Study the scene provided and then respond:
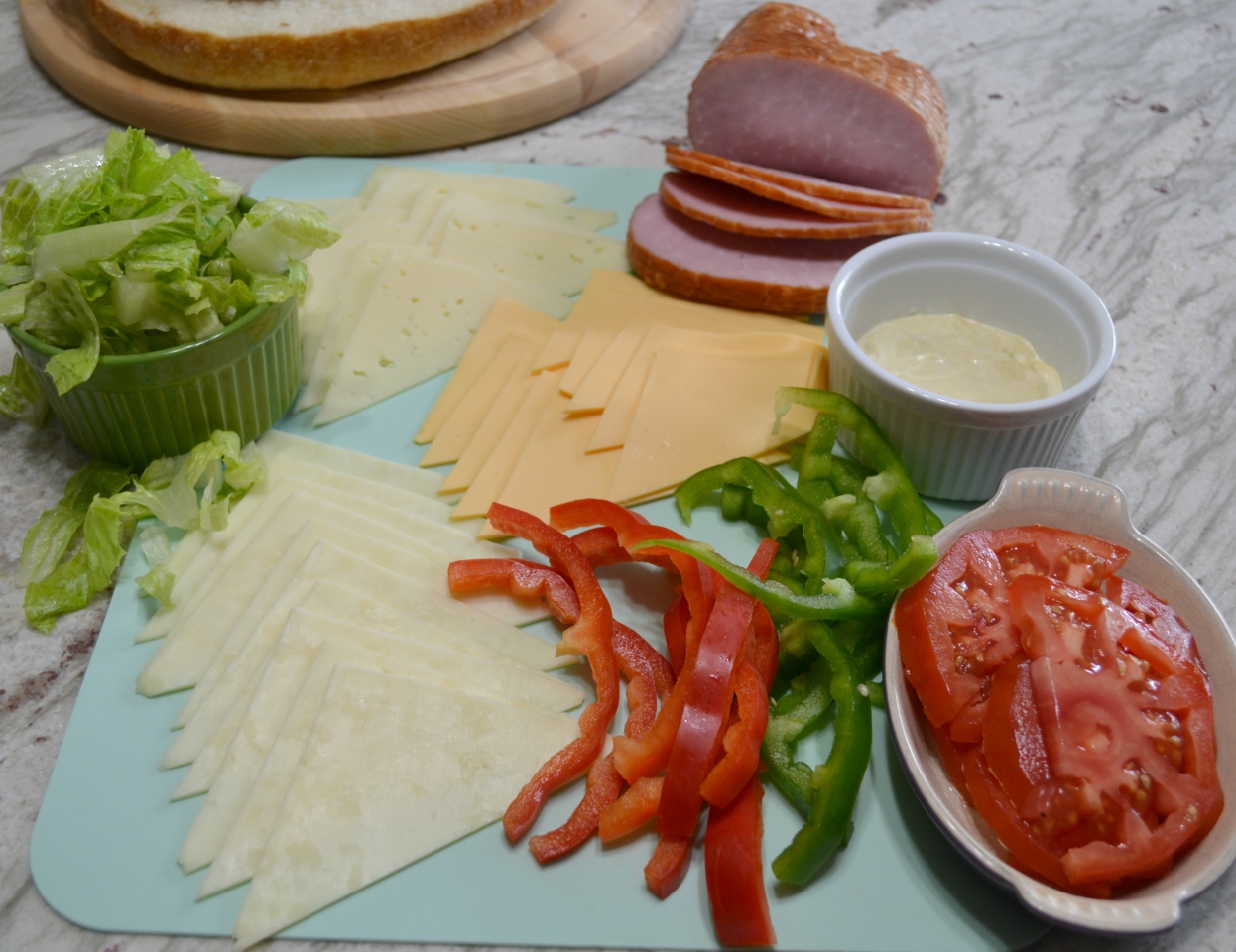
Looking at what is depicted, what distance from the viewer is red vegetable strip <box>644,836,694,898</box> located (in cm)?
218

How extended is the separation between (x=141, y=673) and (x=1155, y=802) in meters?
2.26

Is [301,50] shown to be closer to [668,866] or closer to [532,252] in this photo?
[532,252]

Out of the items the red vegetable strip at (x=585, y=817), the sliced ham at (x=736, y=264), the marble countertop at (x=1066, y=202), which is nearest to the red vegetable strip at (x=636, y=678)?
the red vegetable strip at (x=585, y=817)

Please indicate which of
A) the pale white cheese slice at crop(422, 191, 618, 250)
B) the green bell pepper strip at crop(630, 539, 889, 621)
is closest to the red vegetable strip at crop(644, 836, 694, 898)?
the green bell pepper strip at crop(630, 539, 889, 621)

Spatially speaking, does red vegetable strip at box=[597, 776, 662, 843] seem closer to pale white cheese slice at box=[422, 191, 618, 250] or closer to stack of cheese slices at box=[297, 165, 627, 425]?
stack of cheese slices at box=[297, 165, 627, 425]

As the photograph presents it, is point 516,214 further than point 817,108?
Yes

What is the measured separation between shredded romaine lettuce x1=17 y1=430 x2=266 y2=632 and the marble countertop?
0.08 metres

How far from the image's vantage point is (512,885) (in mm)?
2229

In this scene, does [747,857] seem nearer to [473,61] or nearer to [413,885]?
[413,885]

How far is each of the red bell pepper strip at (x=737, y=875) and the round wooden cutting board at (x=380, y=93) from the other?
9.84ft

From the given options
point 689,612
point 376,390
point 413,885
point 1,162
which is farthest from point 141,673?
point 1,162

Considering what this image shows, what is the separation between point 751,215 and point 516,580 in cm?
160

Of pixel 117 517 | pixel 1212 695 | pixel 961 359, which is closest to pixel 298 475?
pixel 117 517

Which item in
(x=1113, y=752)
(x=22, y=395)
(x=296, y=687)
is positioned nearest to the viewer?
(x=1113, y=752)
